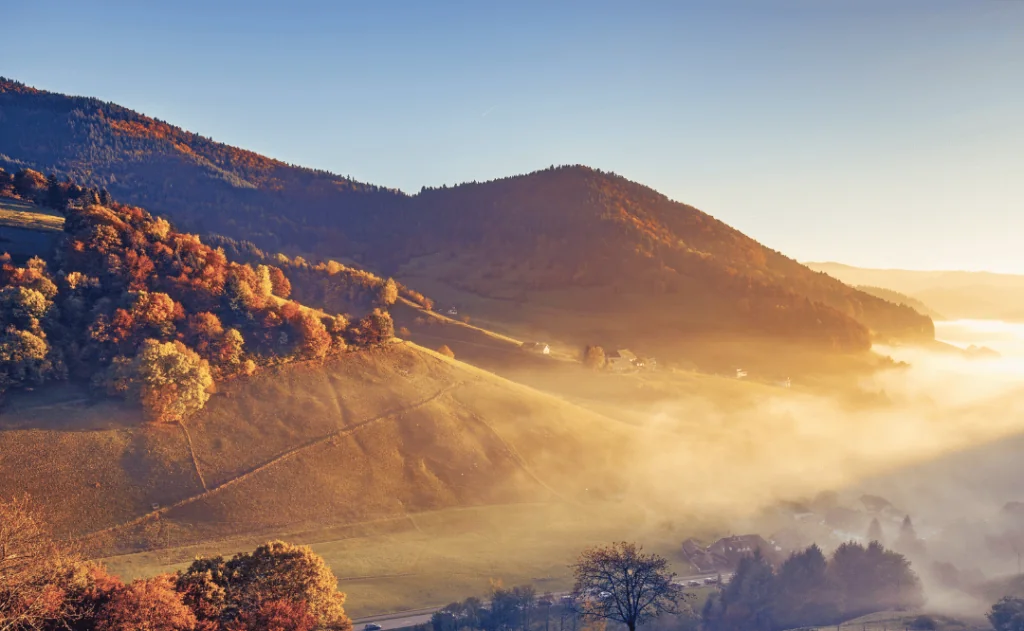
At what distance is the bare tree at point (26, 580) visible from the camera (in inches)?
1024

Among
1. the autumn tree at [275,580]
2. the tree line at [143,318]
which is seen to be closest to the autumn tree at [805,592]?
the autumn tree at [275,580]

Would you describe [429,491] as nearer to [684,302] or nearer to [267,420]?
[267,420]

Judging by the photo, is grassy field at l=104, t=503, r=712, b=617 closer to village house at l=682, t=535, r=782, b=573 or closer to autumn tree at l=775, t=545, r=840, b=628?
village house at l=682, t=535, r=782, b=573

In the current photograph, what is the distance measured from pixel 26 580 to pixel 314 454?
4314cm

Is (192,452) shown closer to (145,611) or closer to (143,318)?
(143,318)

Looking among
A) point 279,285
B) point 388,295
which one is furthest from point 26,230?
point 388,295

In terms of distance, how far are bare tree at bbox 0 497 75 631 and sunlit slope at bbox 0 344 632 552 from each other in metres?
26.1

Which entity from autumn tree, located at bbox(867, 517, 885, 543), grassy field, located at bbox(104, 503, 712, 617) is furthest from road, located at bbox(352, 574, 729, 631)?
autumn tree, located at bbox(867, 517, 885, 543)

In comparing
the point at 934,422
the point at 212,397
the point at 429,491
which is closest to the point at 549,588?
the point at 429,491

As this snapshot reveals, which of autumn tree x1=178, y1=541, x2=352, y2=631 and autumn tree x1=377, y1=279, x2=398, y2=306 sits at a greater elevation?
autumn tree x1=377, y1=279, x2=398, y2=306

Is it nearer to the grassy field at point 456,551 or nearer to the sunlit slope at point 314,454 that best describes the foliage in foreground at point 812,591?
the grassy field at point 456,551

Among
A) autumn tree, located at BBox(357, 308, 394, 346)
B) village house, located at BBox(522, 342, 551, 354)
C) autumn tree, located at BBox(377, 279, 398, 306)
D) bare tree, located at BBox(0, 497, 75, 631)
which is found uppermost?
autumn tree, located at BBox(377, 279, 398, 306)

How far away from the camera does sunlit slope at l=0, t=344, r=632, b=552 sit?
56688 millimetres

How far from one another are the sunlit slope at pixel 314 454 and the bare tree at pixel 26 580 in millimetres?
26064
